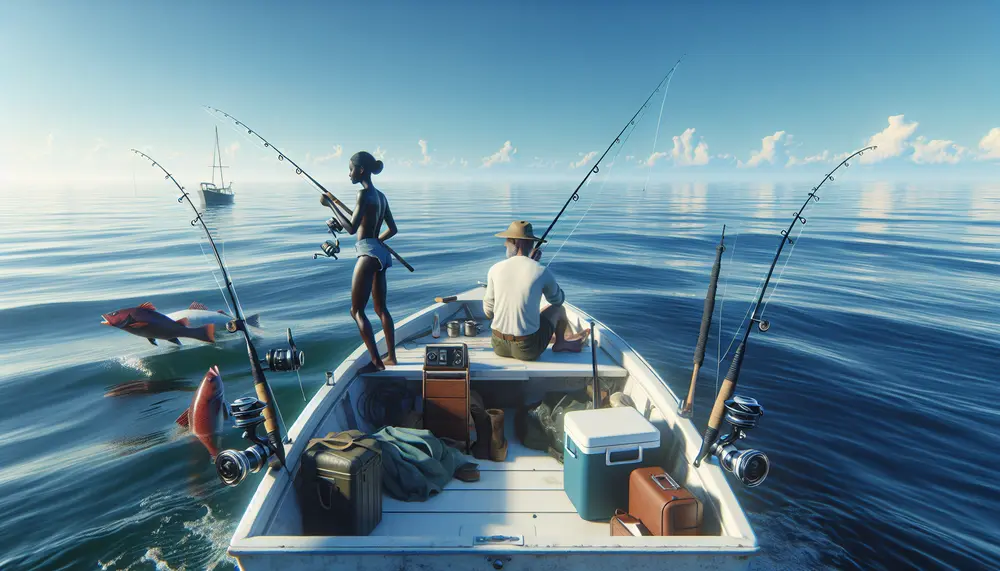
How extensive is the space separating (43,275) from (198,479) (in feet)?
64.0

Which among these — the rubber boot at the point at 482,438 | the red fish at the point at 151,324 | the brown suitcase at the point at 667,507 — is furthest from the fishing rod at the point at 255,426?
the red fish at the point at 151,324

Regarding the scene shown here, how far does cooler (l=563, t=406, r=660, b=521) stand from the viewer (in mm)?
3199

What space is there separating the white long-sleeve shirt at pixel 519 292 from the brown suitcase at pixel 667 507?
2023 mm

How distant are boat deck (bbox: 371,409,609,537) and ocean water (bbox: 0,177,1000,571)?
2070 millimetres

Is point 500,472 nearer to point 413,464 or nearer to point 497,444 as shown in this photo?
point 497,444

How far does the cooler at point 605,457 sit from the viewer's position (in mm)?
3199

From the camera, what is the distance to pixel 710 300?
3578 mm

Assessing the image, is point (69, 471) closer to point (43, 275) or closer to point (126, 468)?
point (126, 468)

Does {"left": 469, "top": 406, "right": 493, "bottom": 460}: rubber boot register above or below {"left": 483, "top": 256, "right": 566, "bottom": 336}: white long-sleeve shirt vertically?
below

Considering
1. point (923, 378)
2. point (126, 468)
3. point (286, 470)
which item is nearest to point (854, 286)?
point (923, 378)

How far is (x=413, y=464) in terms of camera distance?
3.62 metres

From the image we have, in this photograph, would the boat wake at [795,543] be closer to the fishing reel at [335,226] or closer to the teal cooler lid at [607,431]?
the teal cooler lid at [607,431]

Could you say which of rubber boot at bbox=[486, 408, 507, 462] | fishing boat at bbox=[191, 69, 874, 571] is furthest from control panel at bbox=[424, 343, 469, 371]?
rubber boot at bbox=[486, 408, 507, 462]

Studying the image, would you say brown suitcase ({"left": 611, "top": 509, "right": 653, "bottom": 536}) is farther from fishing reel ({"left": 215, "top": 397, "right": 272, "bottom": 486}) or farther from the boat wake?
fishing reel ({"left": 215, "top": 397, "right": 272, "bottom": 486})
